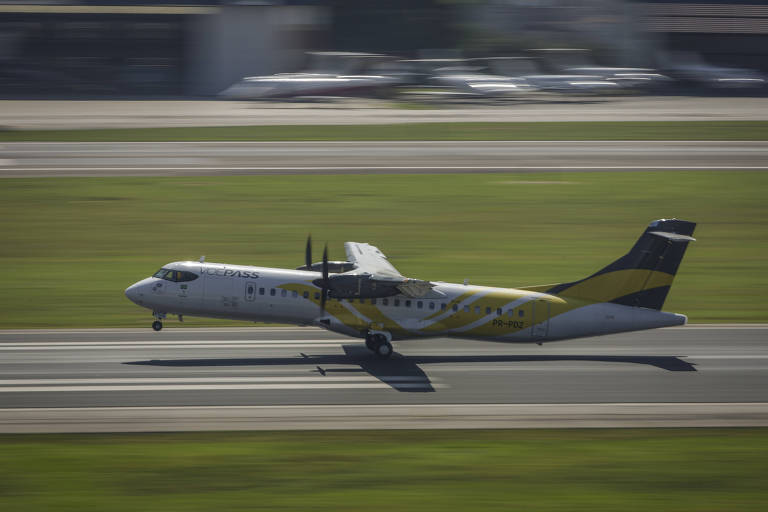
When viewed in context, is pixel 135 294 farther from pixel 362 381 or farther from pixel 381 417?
pixel 381 417

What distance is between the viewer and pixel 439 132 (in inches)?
2869

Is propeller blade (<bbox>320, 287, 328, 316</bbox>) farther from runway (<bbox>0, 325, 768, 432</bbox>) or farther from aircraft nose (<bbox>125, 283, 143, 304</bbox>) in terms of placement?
aircraft nose (<bbox>125, 283, 143, 304</bbox>)

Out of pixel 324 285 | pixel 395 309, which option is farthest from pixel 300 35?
pixel 324 285

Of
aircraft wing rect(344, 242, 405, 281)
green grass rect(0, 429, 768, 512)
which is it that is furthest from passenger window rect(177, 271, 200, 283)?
green grass rect(0, 429, 768, 512)

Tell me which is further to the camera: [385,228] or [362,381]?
[385,228]

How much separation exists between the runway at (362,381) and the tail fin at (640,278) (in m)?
2.09

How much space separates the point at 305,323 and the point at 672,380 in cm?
1222

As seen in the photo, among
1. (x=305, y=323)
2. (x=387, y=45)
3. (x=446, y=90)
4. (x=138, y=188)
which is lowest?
(x=305, y=323)

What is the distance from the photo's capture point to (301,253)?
140 feet

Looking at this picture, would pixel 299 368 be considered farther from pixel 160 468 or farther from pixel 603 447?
pixel 603 447

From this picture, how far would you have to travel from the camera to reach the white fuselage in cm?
2895

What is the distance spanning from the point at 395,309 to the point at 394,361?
1794 mm

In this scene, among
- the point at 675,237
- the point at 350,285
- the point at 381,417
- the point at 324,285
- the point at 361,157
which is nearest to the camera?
the point at 381,417

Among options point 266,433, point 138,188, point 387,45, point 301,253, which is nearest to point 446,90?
point 387,45
